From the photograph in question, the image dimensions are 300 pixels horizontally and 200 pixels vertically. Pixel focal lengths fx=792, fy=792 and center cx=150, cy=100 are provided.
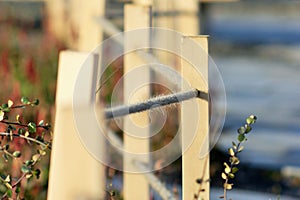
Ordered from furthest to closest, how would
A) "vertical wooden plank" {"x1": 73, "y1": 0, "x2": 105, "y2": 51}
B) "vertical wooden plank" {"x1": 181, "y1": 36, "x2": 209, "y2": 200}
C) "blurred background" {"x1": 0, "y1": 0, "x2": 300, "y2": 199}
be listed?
"blurred background" {"x1": 0, "y1": 0, "x2": 300, "y2": 199} < "vertical wooden plank" {"x1": 73, "y1": 0, "x2": 105, "y2": 51} < "vertical wooden plank" {"x1": 181, "y1": 36, "x2": 209, "y2": 200}

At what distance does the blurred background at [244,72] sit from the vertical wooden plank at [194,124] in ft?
1.83

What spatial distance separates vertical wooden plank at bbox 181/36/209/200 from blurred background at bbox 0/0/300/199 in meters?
0.56

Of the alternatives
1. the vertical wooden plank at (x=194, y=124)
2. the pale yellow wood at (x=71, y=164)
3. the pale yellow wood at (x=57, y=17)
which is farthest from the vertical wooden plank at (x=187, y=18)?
the pale yellow wood at (x=71, y=164)

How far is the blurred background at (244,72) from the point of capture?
5211 mm

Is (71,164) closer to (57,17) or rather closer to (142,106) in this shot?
(142,106)

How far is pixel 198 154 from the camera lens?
6.58 feet

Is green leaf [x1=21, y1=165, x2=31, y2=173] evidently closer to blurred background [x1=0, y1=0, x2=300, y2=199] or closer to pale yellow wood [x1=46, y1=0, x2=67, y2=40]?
blurred background [x1=0, y1=0, x2=300, y2=199]

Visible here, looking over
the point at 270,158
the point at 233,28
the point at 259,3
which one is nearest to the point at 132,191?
the point at 270,158

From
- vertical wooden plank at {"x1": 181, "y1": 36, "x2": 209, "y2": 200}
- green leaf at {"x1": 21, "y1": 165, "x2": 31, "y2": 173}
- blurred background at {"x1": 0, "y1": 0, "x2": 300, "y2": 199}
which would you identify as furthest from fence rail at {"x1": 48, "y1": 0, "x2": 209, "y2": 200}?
blurred background at {"x1": 0, "y1": 0, "x2": 300, "y2": 199}

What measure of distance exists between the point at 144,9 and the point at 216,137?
118 cm

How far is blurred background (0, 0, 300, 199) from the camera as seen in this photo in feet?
17.1

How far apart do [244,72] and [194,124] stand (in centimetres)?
692

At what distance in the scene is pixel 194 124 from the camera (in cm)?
200

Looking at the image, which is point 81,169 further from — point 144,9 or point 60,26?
point 60,26
